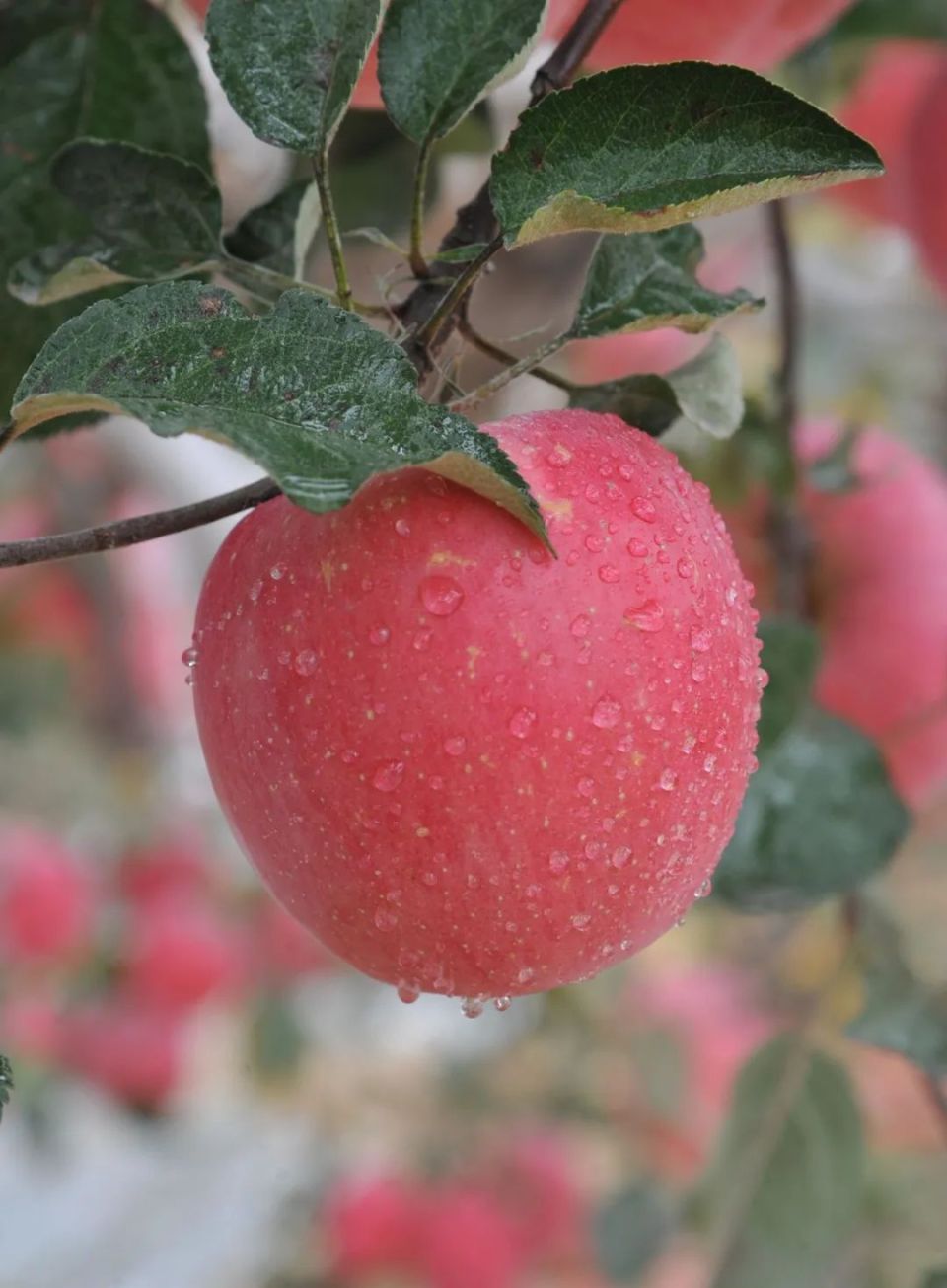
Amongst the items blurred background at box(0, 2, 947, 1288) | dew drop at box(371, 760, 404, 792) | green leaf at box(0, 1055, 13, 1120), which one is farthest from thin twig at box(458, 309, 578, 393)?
blurred background at box(0, 2, 947, 1288)

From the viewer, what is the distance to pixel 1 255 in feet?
1.60

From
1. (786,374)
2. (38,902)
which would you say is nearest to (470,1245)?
(38,902)

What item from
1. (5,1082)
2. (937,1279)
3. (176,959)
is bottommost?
(176,959)

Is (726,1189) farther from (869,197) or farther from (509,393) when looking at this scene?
(869,197)

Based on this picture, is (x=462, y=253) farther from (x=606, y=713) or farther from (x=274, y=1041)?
(x=274, y=1041)

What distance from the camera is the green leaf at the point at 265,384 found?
0.27 meters

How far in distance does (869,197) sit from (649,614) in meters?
0.99

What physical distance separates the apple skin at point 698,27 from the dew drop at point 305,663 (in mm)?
389

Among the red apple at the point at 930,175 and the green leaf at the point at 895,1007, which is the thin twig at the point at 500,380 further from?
the red apple at the point at 930,175

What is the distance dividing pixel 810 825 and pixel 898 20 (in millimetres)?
435

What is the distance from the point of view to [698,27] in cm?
62

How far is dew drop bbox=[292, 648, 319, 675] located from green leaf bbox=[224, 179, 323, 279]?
145 millimetres

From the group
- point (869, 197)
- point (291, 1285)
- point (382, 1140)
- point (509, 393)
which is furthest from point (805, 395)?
point (291, 1285)

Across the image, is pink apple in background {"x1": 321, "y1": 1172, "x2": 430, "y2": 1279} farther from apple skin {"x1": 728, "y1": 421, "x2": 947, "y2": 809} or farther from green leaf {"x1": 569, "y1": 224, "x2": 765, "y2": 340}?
green leaf {"x1": 569, "y1": 224, "x2": 765, "y2": 340}
